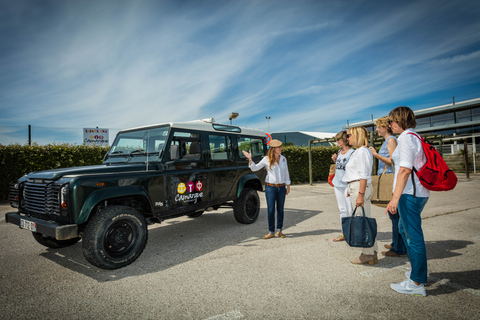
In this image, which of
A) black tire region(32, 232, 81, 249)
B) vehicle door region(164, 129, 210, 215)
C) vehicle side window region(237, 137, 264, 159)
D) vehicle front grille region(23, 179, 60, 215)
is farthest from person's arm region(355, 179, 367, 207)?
black tire region(32, 232, 81, 249)

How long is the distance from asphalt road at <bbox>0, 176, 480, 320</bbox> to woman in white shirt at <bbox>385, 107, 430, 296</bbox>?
221 millimetres

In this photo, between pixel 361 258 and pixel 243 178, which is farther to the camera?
pixel 243 178

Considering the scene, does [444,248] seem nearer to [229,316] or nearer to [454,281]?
[454,281]

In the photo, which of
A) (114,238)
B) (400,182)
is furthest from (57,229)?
(400,182)

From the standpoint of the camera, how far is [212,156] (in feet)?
17.5

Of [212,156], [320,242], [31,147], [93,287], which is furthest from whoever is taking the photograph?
[31,147]

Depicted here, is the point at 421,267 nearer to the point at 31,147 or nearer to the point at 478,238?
the point at 478,238

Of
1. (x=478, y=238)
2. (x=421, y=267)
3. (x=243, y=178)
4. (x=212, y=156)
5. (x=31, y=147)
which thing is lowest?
(x=478, y=238)

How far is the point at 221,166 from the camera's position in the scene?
5.50 metres

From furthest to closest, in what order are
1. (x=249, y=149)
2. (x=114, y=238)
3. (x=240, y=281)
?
1. (x=249, y=149)
2. (x=114, y=238)
3. (x=240, y=281)

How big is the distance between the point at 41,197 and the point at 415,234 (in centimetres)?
450

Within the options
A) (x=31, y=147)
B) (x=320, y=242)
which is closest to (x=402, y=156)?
(x=320, y=242)

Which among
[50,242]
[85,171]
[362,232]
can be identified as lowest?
[50,242]

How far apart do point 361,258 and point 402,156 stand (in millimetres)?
1686
